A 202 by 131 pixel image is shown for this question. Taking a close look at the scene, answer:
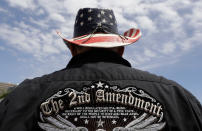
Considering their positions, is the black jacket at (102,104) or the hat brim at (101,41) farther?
the hat brim at (101,41)

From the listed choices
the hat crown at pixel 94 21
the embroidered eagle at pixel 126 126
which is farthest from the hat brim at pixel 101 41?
the embroidered eagle at pixel 126 126

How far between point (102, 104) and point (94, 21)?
1236 millimetres

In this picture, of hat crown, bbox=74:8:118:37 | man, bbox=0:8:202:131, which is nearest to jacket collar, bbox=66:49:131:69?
man, bbox=0:8:202:131

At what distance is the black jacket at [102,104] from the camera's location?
1.92m

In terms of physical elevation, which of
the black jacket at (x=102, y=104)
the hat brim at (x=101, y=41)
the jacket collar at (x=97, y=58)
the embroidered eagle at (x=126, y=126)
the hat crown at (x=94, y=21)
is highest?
the hat crown at (x=94, y=21)

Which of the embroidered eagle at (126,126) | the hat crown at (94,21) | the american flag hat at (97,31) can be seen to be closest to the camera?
the embroidered eagle at (126,126)

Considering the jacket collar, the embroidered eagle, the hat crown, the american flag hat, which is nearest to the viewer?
the embroidered eagle

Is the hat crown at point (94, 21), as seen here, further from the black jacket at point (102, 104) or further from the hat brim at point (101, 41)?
the black jacket at point (102, 104)

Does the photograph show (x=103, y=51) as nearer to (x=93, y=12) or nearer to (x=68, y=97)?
(x=68, y=97)

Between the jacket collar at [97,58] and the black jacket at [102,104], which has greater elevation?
the jacket collar at [97,58]

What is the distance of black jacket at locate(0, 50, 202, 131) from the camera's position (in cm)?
192

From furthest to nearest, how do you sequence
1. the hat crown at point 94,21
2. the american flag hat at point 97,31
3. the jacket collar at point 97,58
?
the hat crown at point 94,21
the american flag hat at point 97,31
the jacket collar at point 97,58

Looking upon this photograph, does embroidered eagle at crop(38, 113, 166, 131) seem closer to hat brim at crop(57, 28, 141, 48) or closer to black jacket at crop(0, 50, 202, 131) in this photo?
black jacket at crop(0, 50, 202, 131)

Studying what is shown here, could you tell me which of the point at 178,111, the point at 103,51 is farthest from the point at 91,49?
the point at 178,111
